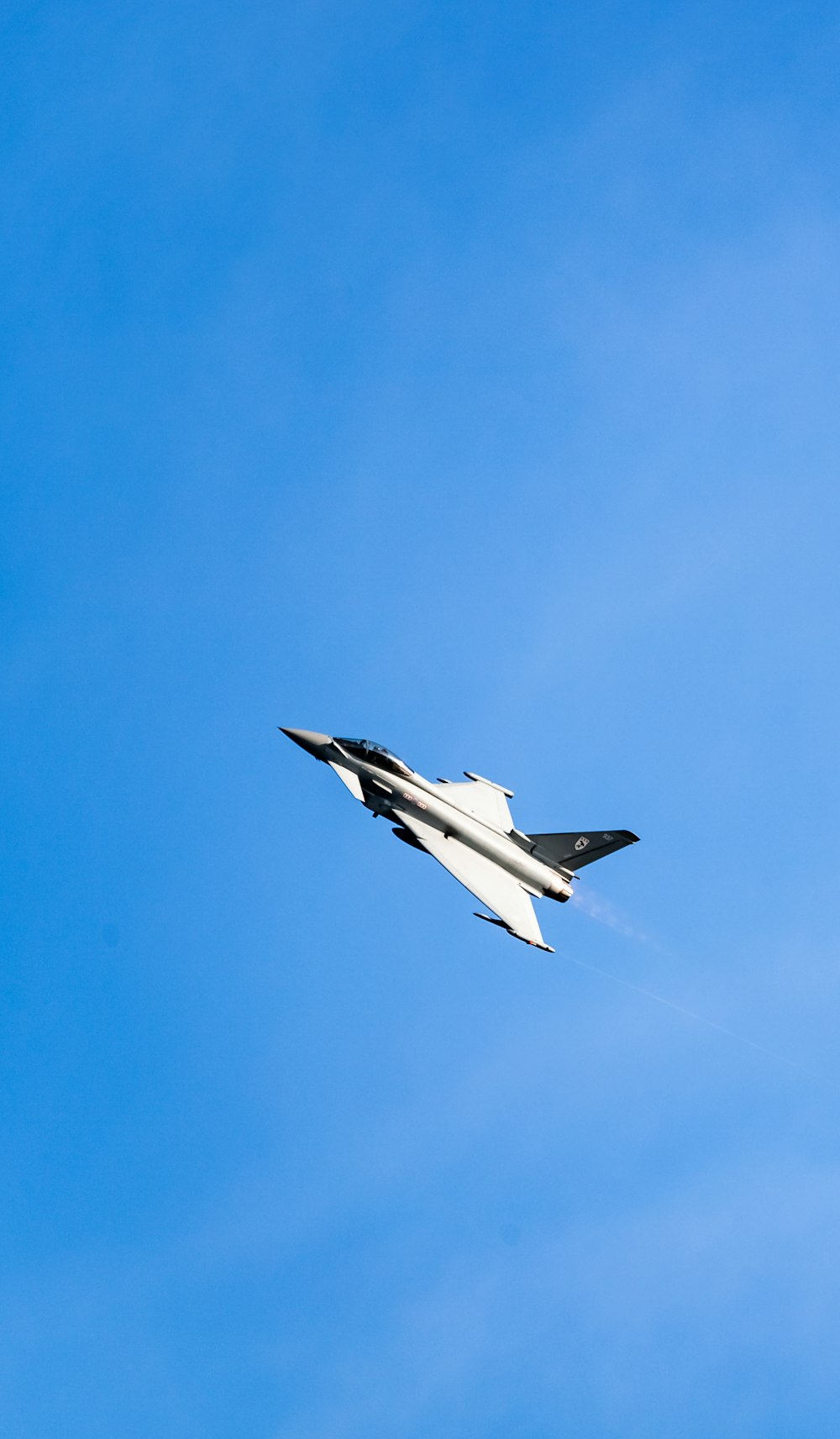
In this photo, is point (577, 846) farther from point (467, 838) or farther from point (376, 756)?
point (376, 756)

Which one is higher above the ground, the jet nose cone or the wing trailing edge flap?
the jet nose cone

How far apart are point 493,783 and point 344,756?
8.91m

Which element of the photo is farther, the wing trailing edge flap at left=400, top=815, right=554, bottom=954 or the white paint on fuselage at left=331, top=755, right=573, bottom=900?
the white paint on fuselage at left=331, top=755, right=573, bottom=900

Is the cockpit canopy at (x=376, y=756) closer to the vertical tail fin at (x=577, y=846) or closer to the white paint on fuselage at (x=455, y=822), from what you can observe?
the white paint on fuselage at (x=455, y=822)

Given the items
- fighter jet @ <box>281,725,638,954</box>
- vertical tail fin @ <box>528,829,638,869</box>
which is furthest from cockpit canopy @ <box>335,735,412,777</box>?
vertical tail fin @ <box>528,829,638,869</box>

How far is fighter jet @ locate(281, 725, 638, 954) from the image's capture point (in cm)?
6144

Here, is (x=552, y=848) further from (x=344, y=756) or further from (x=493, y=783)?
(x=344, y=756)

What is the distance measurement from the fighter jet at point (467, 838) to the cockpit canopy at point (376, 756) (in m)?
0.04

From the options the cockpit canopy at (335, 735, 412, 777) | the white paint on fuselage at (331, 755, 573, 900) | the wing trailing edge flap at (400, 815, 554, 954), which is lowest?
the wing trailing edge flap at (400, 815, 554, 954)

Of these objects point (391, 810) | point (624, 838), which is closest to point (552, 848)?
point (624, 838)

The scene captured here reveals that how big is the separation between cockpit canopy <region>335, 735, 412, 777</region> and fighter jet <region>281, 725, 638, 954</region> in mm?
42

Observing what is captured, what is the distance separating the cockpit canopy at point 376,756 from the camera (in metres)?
62.8

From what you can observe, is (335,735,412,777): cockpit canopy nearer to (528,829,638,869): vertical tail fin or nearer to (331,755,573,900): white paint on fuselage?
(331,755,573,900): white paint on fuselage

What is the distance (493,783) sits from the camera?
6744 centimetres
